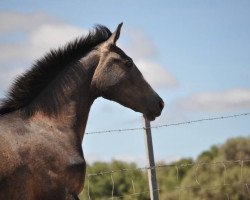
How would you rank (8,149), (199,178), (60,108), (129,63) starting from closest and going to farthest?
1. (8,149)
2. (60,108)
3. (129,63)
4. (199,178)

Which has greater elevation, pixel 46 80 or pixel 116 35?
pixel 116 35

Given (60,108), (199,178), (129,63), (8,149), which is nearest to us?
(8,149)

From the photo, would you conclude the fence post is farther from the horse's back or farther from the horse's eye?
the horse's back

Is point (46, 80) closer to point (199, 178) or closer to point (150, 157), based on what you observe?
point (150, 157)

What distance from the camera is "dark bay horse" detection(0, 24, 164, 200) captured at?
6398 millimetres

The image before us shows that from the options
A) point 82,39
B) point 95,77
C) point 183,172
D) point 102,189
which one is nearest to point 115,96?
point 95,77

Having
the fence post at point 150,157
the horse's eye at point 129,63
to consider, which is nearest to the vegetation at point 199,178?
the fence post at point 150,157

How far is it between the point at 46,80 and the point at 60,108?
14.5 inches

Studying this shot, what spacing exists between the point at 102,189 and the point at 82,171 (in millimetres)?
34999

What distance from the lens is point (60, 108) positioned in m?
6.93

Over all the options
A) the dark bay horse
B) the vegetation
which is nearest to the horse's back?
the dark bay horse

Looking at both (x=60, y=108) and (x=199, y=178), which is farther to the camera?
(x=199, y=178)

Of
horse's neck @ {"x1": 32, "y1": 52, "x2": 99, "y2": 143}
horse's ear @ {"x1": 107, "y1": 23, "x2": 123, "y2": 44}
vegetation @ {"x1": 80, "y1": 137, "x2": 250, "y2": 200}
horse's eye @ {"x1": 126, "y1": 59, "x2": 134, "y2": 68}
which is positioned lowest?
vegetation @ {"x1": 80, "y1": 137, "x2": 250, "y2": 200}

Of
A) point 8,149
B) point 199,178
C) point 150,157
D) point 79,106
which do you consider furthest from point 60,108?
point 199,178
